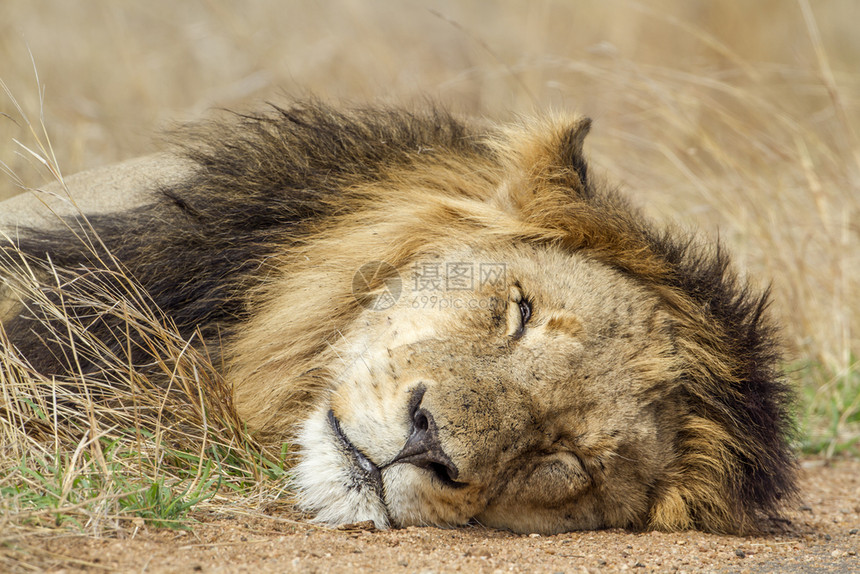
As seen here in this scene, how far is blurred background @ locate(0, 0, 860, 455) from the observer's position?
5152 mm

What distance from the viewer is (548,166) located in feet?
9.47

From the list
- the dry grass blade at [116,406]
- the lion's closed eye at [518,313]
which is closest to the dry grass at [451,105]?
the dry grass blade at [116,406]

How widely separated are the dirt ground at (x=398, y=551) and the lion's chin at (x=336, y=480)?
52 millimetres

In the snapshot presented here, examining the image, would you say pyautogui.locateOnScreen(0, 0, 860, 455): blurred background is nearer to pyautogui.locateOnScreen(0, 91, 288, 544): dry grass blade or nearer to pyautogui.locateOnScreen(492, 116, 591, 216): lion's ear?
pyautogui.locateOnScreen(492, 116, 591, 216): lion's ear

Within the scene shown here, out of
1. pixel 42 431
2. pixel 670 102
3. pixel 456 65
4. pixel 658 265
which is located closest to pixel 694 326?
pixel 658 265

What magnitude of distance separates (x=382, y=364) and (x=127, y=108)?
6.14m

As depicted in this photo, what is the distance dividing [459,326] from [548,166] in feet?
2.31

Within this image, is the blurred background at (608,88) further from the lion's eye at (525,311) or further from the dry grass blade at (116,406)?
the lion's eye at (525,311)

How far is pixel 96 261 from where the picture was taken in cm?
297

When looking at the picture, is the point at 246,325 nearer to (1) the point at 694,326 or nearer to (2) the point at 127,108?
(1) the point at 694,326

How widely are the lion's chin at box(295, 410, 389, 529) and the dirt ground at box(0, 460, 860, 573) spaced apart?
5 cm

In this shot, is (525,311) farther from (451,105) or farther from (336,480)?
(451,105)

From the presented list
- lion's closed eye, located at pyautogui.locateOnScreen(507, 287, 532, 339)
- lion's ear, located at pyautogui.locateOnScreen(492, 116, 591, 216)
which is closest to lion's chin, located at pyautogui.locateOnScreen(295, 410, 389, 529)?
lion's closed eye, located at pyautogui.locateOnScreen(507, 287, 532, 339)

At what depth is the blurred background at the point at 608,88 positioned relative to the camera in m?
5.15
